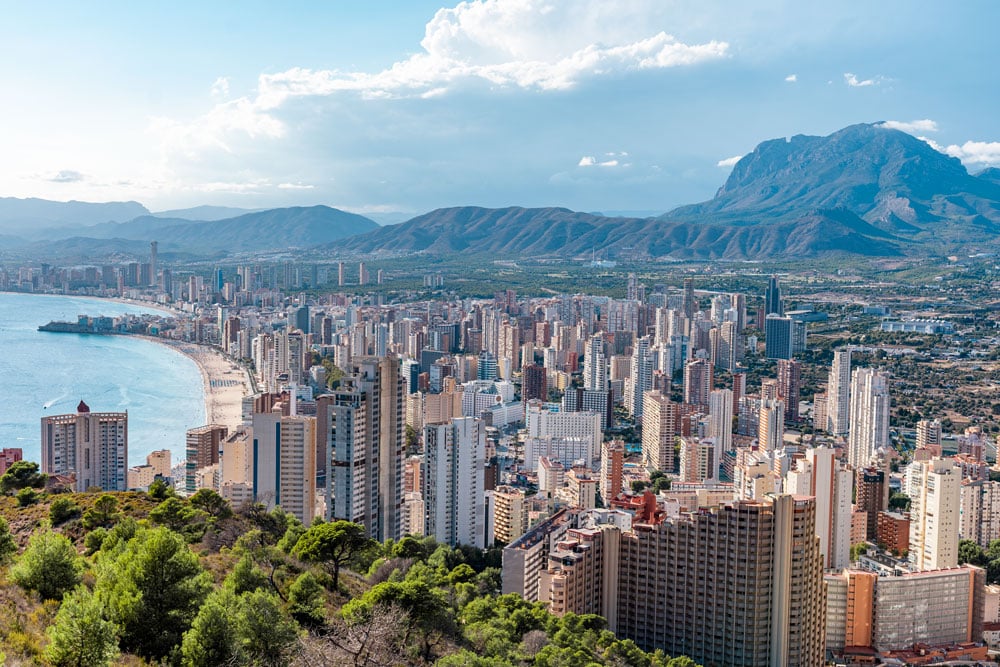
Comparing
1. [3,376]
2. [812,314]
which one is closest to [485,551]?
[3,376]

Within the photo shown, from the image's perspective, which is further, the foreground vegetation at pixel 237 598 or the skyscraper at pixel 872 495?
the skyscraper at pixel 872 495

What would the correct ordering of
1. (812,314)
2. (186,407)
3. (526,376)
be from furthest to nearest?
(812,314) < (526,376) < (186,407)

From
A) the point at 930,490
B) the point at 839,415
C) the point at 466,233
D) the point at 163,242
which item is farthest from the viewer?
the point at 163,242

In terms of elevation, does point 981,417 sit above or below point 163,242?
below

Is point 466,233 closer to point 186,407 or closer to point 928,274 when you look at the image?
point 928,274

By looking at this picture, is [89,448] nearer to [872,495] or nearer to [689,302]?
[872,495]

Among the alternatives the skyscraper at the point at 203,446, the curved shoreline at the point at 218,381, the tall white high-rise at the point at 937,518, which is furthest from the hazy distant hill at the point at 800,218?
the skyscraper at the point at 203,446

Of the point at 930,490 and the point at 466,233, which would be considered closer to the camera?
the point at 930,490

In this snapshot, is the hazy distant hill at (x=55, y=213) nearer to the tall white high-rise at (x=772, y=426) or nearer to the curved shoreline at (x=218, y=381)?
the curved shoreline at (x=218, y=381)
